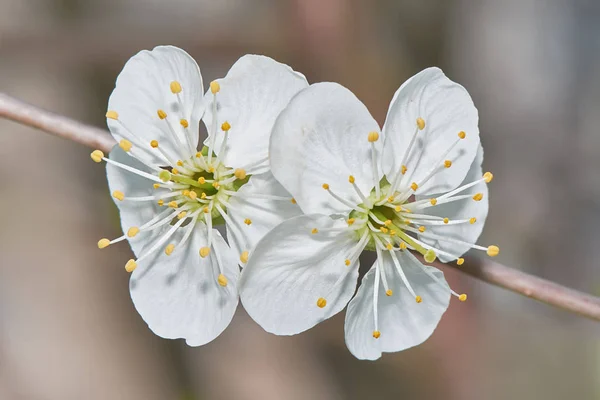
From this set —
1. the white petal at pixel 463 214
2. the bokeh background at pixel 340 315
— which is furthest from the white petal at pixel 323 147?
the bokeh background at pixel 340 315

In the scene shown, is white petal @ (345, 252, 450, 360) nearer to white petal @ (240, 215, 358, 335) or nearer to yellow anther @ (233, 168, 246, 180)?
white petal @ (240, 215, 358, 335)

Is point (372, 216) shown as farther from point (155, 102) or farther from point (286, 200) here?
point (155, 102)

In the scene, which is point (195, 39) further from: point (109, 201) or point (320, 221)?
point (320, 221)

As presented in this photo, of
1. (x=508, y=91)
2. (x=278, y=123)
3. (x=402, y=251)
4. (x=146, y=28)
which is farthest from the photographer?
(x=508, y=91)

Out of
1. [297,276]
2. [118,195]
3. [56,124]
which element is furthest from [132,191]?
[297,276]

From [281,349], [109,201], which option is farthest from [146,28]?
[281,349]

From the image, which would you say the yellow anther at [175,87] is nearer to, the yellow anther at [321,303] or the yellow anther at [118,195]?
the yellow anther at [118,195]

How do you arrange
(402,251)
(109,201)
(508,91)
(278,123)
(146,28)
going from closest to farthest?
(278,123)
(402,251)
(109,201)
(146,28)
(508,91)
